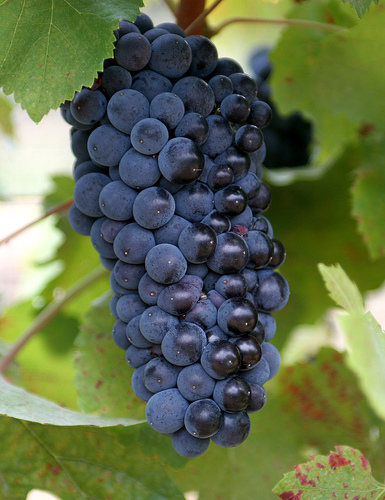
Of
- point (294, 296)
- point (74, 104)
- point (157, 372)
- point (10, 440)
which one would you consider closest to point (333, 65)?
point (294, 296)

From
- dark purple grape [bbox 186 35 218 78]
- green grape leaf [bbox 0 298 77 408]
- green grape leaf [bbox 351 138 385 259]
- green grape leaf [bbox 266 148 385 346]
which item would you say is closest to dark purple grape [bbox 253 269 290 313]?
dark purple grape [bbox 186 35 218 78]

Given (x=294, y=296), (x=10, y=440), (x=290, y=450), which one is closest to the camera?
(x=10, y=440)

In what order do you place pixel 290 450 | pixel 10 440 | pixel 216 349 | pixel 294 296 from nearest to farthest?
pixel 216 349, pixel 10 440, pixel 290 450, pixel 294 296

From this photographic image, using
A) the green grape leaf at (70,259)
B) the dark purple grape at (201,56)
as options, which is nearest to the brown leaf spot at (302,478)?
the dark purple grape at (201,56)

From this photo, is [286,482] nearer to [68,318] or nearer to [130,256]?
[130,256]

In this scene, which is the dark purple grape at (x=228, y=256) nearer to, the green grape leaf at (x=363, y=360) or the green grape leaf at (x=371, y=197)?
the green grape leaf at (x=363, y=360)
